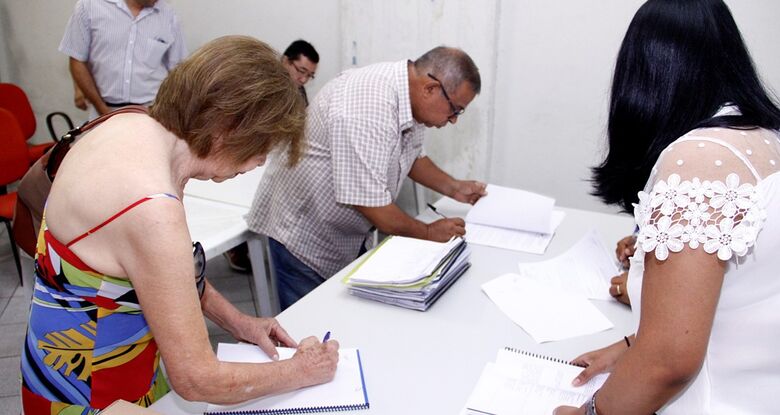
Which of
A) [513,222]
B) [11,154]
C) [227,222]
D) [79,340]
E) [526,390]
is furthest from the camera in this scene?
[11,154]

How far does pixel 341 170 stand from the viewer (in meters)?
1.94

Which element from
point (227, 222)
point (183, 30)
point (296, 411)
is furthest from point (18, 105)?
point (296, 411)

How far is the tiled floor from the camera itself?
8.21 ft

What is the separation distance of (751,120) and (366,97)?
1.18 m

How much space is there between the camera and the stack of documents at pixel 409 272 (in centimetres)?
159

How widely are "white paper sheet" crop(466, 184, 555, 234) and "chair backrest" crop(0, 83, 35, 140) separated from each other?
3208 millimetres

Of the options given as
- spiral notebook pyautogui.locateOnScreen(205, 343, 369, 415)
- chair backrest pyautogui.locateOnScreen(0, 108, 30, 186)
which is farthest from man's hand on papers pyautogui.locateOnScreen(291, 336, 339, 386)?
chair backrest pyautogui.locateOnScreen(0, 108, 30, 186)

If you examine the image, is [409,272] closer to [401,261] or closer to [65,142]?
[401,261]

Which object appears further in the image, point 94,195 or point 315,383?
point 315,383

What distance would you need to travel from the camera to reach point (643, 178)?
1.13m

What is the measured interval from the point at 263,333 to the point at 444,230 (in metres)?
0.87

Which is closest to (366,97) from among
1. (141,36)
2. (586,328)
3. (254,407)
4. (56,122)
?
(586,328)

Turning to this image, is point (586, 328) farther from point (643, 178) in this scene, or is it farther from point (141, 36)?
point (141, 36)

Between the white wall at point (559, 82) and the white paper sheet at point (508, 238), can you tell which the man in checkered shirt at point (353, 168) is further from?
the white wall at point (559, 82)
